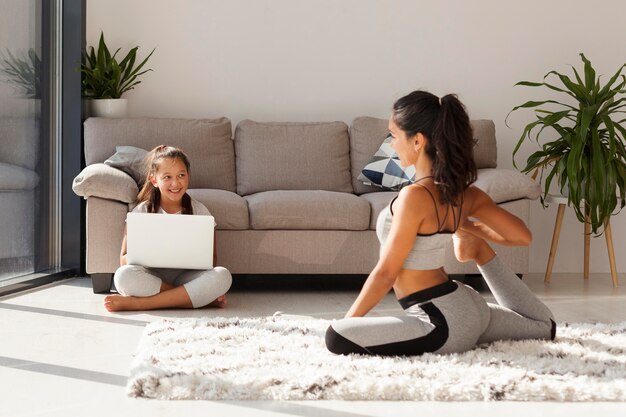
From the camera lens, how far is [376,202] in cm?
480

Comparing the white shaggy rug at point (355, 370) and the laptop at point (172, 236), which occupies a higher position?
the laptop at point (172, 236)

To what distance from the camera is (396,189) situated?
5.16m

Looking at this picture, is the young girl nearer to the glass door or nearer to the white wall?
the glass door

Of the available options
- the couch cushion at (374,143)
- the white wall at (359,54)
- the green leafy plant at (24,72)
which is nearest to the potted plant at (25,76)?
the green leafy plant at (24,72)

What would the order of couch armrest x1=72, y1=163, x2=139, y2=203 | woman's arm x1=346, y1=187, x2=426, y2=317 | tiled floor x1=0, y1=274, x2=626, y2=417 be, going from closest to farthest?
tiled floor x1=0, y1=274, x2=626, y2=417 < woman's arm x1=346, y1=187, x2=426, y2=317 < couch armrest x1=72, y1=163, x2=139, y2=203

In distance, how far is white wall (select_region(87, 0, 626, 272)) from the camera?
18.5ft

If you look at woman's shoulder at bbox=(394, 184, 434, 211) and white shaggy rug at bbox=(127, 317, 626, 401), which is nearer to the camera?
white shaggy rug at bbox=(127, 317, 626, 401)

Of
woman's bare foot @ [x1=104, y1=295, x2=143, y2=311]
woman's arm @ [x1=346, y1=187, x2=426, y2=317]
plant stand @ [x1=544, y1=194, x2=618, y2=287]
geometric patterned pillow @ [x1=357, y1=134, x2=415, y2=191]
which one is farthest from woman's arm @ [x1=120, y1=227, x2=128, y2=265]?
plant stand @ [x1=544, y1=194, x2=618, y2=287]

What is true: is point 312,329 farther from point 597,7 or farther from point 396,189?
point 597,7

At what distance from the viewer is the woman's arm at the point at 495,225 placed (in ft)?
10.0

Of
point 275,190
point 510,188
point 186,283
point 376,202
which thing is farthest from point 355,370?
point 275,190

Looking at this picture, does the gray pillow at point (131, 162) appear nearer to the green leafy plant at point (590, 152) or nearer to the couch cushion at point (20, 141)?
the couch cushion at point (20, 141)

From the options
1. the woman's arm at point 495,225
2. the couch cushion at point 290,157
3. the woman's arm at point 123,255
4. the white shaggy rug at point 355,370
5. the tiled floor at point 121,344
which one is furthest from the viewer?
the couch cushion at point 290,157

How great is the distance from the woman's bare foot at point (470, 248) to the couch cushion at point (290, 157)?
2.03 meters
